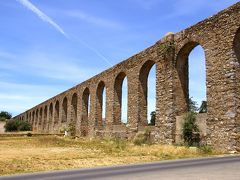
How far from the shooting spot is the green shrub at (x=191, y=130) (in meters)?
17.5

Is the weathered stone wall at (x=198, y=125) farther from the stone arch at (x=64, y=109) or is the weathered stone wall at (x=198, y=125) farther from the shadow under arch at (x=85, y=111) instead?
the stone arch at (x=64, y=109)

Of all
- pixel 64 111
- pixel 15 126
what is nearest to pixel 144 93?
pixel 64 111

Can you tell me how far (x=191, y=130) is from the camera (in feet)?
57.7

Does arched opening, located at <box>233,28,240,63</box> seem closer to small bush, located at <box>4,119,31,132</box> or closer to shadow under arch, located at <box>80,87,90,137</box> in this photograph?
shadow under arch, located at <box>80,87,90,137</box>

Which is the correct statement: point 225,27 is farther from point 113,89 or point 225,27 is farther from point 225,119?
point 113,89

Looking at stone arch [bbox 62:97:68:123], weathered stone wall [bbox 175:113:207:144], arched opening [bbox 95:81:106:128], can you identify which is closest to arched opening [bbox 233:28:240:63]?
weathered stone wall [bbox 175:113:207:144]

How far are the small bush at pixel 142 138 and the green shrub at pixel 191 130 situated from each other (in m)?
3.64

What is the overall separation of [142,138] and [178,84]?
4101 millimetres

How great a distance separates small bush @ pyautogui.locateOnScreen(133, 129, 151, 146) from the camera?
2086cm

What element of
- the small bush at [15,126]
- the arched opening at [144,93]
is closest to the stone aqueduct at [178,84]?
the arched opening at [144,93]

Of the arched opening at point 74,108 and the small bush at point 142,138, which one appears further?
the arched opening at point 74,108

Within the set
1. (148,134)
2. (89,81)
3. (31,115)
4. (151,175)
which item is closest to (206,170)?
(151,175)

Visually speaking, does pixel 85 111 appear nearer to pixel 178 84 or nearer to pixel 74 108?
pixel 74 108

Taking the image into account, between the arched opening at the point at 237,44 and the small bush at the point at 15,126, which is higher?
the arched opening at the point at 237,44
